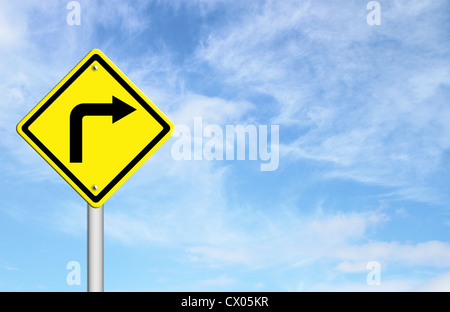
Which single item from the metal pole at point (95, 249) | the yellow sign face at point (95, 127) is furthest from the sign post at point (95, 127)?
the metal pole at point (95, 249)

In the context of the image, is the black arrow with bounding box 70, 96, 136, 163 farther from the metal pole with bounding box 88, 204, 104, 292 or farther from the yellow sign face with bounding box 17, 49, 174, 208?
the metal pole with bounding box 88, 204, 104, 292

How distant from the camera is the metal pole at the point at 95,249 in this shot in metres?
3.62

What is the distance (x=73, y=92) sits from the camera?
161 inches

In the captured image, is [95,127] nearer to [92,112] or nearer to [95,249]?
[92,112]

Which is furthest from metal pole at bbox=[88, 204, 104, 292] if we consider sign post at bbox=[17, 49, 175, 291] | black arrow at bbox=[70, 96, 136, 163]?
black arrow at bbox=[70, 96, 136, 163]

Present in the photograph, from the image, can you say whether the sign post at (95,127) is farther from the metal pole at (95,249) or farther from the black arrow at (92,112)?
the metal pole at (95,249)

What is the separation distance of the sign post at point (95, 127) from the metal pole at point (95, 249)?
0.64 ft

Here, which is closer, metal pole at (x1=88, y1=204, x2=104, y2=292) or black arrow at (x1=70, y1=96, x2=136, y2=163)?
metal pole at (x1=88, y1=204, x2=104, y2=292)

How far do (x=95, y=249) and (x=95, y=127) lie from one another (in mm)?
1120

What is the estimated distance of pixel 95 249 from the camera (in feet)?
12.1

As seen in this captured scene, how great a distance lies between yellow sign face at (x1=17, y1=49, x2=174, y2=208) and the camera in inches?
156

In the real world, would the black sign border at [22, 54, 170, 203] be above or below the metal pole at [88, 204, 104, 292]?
above
